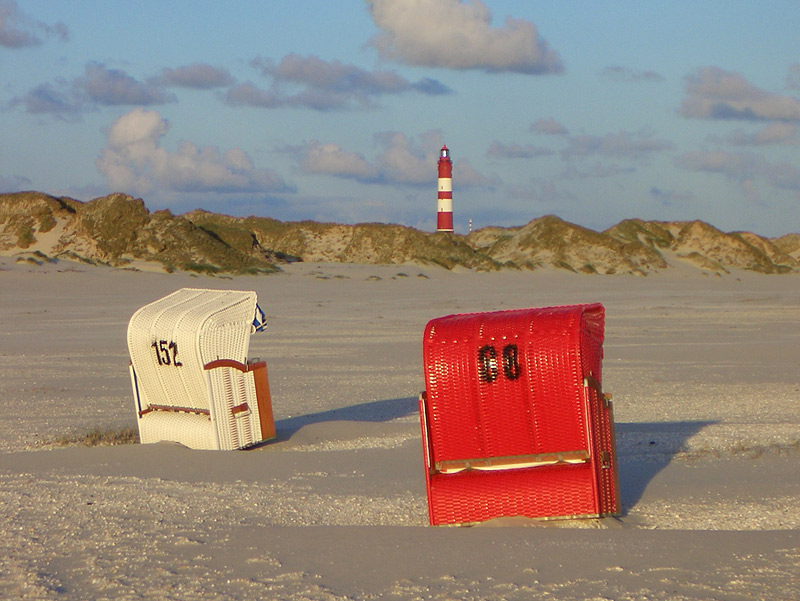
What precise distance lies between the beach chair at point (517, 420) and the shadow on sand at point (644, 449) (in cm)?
82

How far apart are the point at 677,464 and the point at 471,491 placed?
302 centimetres

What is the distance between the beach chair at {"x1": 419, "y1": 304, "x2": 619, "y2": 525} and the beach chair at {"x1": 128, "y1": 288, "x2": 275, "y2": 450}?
3.51m

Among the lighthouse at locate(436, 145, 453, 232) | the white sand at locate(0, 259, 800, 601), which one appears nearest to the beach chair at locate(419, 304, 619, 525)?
the white sand at locate(0, 259, 800, 601)

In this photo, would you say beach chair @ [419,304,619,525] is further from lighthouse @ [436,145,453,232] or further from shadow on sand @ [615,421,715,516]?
lighthouse @ [436,145,453,232]

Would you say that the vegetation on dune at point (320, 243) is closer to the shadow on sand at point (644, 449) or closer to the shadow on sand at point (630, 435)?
the shadow on sand at point (630, 435)

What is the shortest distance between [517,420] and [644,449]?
3735 mm

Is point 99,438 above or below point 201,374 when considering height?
below

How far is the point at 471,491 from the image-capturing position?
677 cm

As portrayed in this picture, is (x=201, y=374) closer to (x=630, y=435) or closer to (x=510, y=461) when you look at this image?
(x=510, y=461)

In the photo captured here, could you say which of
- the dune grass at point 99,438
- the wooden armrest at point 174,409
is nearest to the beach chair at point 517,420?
the wooden armrest at point 174,409

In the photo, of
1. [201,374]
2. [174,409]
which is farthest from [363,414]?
[201,374]

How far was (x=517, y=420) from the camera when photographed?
671cm

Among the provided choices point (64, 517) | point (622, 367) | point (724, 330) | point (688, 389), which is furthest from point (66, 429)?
point (724, 330)

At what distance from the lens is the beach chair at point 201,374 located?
384 inches
